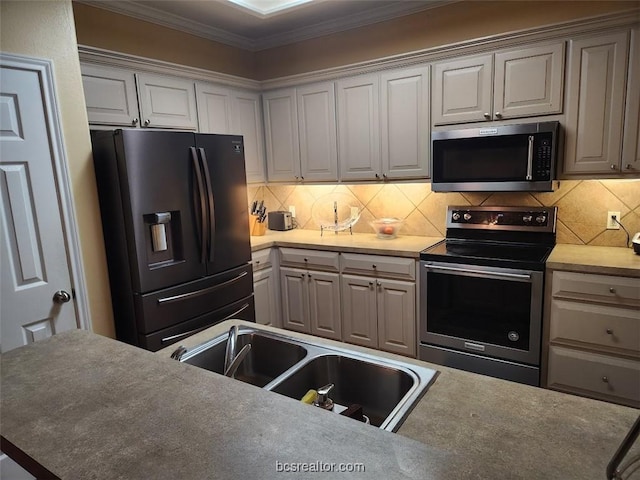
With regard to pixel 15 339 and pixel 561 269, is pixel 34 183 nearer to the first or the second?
pixel 15 339

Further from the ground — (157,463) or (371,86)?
(371,86)

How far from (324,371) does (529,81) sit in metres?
2.26

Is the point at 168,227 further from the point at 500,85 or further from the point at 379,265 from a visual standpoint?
the point at 500,85

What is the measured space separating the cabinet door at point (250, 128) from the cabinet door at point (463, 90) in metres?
1.56

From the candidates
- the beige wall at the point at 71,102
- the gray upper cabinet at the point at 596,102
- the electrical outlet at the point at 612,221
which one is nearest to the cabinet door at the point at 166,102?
the beige wall at the point at 71,102

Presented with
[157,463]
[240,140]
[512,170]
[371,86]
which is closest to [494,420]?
[157,463]

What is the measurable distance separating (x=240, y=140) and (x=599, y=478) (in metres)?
2.69

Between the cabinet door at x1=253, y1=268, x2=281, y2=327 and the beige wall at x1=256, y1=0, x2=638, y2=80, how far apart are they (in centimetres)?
179

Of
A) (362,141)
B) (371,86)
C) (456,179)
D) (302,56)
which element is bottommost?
(456,179)

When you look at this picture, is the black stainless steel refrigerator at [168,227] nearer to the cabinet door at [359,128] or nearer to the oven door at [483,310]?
the cabinet door at [359,128]

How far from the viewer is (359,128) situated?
10.6 feet

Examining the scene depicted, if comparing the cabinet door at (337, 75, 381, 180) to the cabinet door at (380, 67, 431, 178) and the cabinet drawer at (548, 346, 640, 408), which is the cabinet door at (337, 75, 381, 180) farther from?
the cabinet drawer at (548, 346, 640, 408)

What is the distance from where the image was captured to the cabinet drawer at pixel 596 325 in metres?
2.22

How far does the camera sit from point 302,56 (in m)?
3.60
